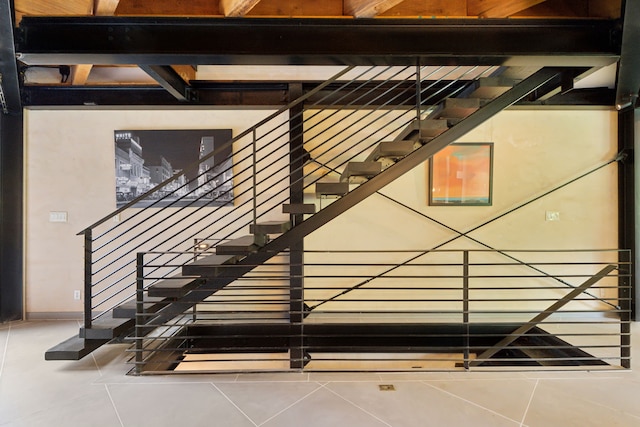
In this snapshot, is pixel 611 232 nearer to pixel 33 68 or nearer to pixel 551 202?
pixel 551 202

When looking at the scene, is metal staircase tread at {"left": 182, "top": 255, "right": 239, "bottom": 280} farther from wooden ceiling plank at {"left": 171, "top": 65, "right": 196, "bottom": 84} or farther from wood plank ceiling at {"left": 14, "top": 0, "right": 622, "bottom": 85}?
wooden ceiling plank at {"left": 171, "top": 65, "right": 196, "bottom": 84}

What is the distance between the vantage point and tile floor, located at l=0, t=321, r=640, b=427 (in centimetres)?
193

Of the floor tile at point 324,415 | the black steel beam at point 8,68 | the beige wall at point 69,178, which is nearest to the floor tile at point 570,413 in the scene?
the floor tile at point 324,415

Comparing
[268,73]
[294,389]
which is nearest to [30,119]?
[268,73]

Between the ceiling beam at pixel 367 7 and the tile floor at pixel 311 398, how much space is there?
2.68 m

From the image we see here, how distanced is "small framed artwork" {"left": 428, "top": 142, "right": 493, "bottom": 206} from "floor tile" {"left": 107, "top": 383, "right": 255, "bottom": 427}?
3.13 m

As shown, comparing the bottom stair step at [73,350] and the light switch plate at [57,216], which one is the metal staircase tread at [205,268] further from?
the light switch plate at [57,216]

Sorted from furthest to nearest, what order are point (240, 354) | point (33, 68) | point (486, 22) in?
point (240, 354) → point (33, 68) → point (486, 22)

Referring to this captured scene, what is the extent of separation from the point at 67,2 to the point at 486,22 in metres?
2.98

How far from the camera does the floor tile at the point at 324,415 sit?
189 cm

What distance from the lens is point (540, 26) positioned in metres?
2.35

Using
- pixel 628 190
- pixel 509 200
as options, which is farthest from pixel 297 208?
pixel 628 190

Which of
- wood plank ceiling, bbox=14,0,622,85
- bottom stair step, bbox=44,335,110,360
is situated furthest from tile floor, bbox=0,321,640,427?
wood plank ceiling, bbox=14,0,622,85

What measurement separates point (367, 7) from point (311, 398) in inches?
107
